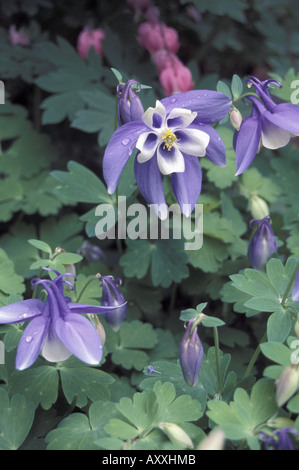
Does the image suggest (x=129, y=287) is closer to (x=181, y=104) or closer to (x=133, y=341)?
(x=133, y=341)

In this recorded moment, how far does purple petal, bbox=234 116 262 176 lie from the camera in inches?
58.3

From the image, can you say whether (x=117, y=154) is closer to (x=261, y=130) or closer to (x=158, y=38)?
(x=261, y=130)

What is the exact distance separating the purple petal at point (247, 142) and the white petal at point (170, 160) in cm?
15

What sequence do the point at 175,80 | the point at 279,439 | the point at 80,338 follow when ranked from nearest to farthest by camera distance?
the point at 279,439 → the point at 80,338 → the point at 175,80

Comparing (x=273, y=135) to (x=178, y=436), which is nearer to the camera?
(x=178, y=436)

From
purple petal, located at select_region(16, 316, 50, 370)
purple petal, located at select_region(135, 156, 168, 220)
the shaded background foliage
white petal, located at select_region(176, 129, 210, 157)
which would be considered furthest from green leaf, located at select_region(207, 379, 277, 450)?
white petal, located at select_region(176, 129, 210, 157)

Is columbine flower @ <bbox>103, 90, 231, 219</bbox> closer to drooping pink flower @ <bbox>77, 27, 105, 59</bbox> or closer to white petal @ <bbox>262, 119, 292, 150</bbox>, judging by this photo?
white petal @ <bbox>262, 119, 292, 150</bbox>

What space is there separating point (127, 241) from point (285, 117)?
2.42 ft

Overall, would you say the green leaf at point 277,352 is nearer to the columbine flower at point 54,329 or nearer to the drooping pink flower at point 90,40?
the columbine flower at point 54,329

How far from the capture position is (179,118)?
146 centimetres

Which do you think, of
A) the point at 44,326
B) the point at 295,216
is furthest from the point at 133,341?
the point at 295,216

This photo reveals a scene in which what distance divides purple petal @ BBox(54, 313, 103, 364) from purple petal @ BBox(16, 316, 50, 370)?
0.03 meters

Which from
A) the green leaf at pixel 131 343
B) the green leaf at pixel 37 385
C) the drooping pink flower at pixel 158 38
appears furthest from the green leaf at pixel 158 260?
the drooping pink flower at pixel 158 38

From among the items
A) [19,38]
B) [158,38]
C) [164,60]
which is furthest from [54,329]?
[19,38]
